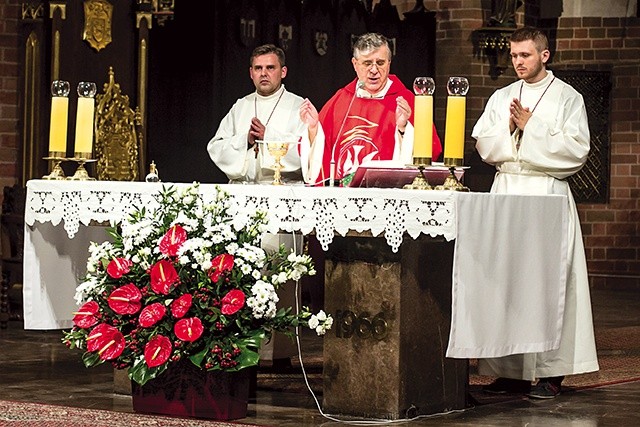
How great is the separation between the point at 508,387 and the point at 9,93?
16.0 feet

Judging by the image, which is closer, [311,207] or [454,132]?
[311,207]

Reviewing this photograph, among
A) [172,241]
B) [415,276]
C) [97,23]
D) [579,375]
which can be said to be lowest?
[579,375]

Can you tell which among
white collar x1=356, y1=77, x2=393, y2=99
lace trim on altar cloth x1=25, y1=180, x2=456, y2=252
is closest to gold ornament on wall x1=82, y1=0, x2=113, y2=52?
white collar x1=356, y1=77, x2=393, y2=99

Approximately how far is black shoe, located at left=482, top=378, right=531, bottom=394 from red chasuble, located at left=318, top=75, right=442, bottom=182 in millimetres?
1198

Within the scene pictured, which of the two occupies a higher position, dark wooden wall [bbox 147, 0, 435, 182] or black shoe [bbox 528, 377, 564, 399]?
dark wooden wall [bbox 147, 0, 435, 182]

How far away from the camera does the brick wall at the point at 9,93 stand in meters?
10.2

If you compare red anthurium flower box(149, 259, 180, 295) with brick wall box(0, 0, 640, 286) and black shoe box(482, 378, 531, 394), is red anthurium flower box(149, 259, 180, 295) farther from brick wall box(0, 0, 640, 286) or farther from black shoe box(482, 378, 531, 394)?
brick wall box(0, 0, 640, 286)

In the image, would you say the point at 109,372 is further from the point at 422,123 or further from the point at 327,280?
the point at 422,123

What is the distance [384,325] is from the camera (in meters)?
5.82

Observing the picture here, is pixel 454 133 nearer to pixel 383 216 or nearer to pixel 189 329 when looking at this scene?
pixel 383 216

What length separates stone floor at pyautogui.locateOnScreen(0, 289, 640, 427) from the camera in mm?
5953

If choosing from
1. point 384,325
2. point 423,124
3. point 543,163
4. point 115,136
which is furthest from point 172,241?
point 115,136

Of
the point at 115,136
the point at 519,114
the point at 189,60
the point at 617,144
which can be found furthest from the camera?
the point at 617,144

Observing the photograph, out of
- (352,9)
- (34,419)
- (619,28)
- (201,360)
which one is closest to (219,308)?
(201,360)
